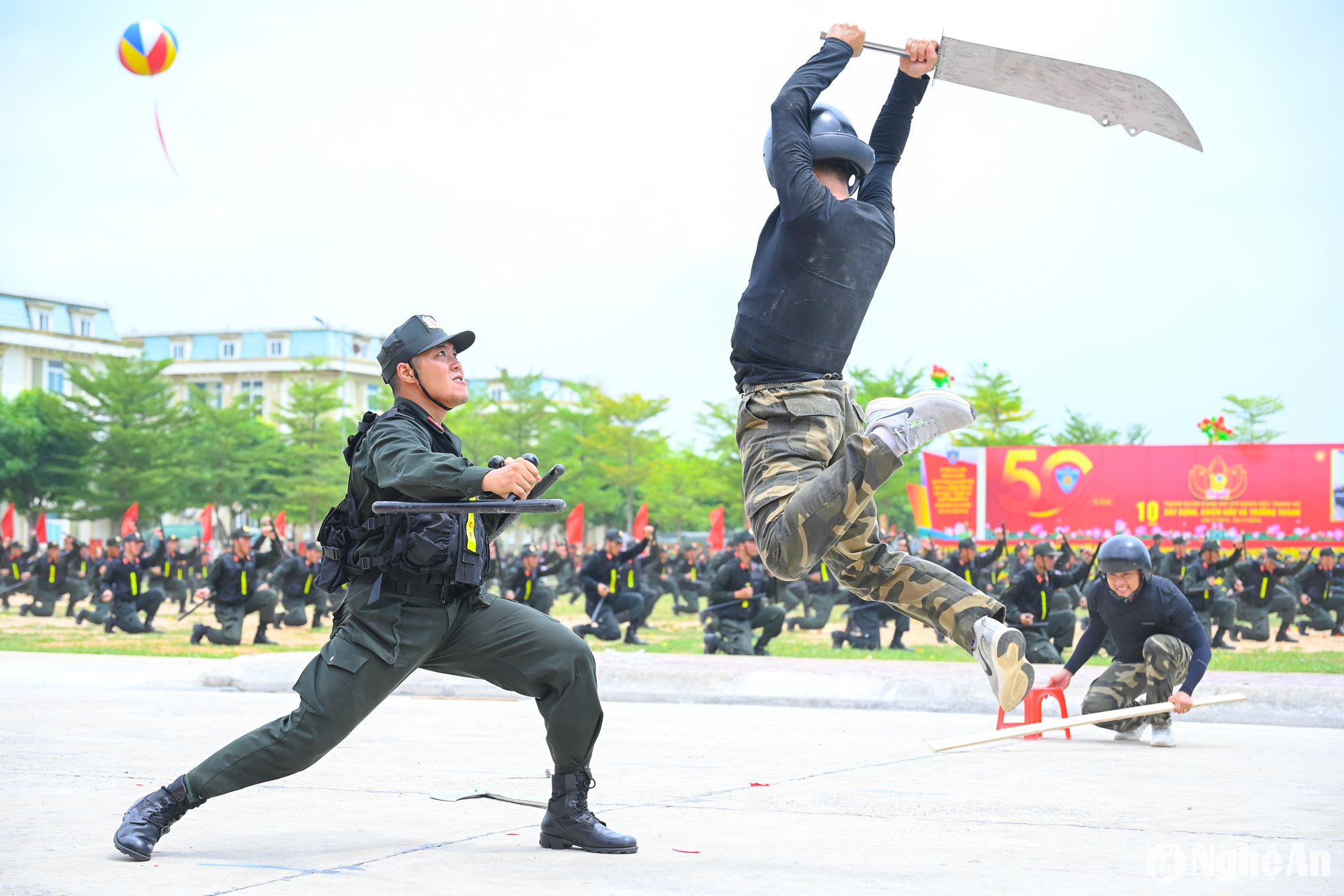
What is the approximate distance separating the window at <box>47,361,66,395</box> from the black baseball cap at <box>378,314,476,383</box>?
80.0m

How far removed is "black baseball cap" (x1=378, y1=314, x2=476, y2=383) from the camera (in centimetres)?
461

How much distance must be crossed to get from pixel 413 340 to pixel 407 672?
1062 mm

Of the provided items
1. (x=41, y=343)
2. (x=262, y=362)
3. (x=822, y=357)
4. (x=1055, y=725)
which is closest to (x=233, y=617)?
(x=1055, y=725)

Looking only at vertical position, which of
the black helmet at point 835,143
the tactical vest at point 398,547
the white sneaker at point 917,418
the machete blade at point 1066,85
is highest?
the machete blade at point 1066,85

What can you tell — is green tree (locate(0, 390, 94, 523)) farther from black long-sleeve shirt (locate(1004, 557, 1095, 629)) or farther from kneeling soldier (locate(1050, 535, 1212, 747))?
kneeling soldier (locate(1050, 535, 1212, 747))

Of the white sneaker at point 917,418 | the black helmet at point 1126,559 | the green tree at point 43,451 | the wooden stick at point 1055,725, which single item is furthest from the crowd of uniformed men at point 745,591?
the green tree at point 43,451

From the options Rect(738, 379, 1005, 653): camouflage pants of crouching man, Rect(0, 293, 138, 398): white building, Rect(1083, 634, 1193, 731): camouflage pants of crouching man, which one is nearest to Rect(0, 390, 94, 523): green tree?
Rect(0, 293, 138, 398): white building

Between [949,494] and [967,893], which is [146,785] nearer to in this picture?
[967,893]

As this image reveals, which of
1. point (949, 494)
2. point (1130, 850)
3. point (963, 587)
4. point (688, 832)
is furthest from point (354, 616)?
point (949, 494)

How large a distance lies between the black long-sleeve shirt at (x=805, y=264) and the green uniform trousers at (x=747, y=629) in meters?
13.0

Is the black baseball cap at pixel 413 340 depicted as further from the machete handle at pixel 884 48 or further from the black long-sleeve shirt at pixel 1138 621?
the black long-sleeve shirt at pixel 1138 621

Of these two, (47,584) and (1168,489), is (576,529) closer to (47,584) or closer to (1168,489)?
(47,584)

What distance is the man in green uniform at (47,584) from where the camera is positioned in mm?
27078

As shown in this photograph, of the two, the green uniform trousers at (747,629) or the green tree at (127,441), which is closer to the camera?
the green uniform trousers at (747,629)
